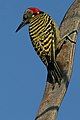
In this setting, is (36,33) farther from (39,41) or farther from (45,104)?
(45,104)

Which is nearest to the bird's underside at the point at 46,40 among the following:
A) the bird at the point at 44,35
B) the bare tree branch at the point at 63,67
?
the bird at the point at 44,35

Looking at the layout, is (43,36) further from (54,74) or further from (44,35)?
(54,74)

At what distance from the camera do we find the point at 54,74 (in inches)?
163

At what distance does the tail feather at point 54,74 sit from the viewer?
3.75m

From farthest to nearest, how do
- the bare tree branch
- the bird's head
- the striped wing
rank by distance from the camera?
the bird's head
the striped wing
the bare tree branch

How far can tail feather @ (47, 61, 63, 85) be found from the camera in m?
3.75

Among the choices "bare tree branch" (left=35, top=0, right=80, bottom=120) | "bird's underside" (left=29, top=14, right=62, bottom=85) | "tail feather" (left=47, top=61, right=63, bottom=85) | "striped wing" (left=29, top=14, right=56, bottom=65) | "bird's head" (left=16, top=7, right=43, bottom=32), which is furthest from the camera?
"bird's head" (left=16, top=7, right=43, bottom=32)

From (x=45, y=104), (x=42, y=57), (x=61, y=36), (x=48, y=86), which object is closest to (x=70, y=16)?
(x=61, y=36)

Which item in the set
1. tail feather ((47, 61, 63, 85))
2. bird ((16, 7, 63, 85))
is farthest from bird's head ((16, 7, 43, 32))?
tail feather ((47, 61, 63, 85))

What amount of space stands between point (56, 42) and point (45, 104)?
1839 mm

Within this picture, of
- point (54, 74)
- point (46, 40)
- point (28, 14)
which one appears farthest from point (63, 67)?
point (28, 14)

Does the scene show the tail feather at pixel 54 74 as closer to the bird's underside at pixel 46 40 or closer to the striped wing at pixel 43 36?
the bird's underside at pixel 46 40

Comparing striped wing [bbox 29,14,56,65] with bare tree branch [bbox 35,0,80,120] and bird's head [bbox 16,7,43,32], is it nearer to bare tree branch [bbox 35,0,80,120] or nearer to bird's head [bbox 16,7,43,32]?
bird's head [bbox 16,7,43,32]

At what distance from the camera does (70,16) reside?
15.8 ft
